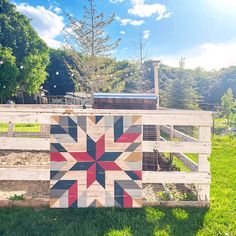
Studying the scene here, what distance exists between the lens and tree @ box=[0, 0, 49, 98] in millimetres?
Answer: 23812

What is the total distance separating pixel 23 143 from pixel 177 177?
2281 millimetres

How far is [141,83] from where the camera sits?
21.5 meters

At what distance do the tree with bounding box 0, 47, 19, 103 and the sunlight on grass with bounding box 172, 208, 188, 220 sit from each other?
72.1 feet

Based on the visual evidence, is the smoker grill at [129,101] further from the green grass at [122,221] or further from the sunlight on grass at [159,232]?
the sunlight on grass at [159,232]

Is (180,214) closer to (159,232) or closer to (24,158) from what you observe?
(159,232)

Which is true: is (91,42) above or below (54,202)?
above

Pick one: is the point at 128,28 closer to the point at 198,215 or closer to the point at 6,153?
the point at 6,153

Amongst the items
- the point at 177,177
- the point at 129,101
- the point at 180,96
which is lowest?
the point at 177,177

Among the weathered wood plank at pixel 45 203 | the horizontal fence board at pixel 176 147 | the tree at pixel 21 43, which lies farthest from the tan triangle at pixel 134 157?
the tree at pixel 21 43

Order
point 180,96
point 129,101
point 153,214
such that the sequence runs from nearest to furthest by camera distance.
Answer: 1. point 153,214
2. point 129,101
3. point 180,96

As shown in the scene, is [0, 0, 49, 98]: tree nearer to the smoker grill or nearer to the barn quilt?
the smoker grill

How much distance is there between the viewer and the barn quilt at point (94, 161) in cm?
326

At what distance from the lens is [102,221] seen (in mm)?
3027

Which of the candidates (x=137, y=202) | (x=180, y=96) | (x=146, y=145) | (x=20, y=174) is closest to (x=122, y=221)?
(x=137, y=202)
